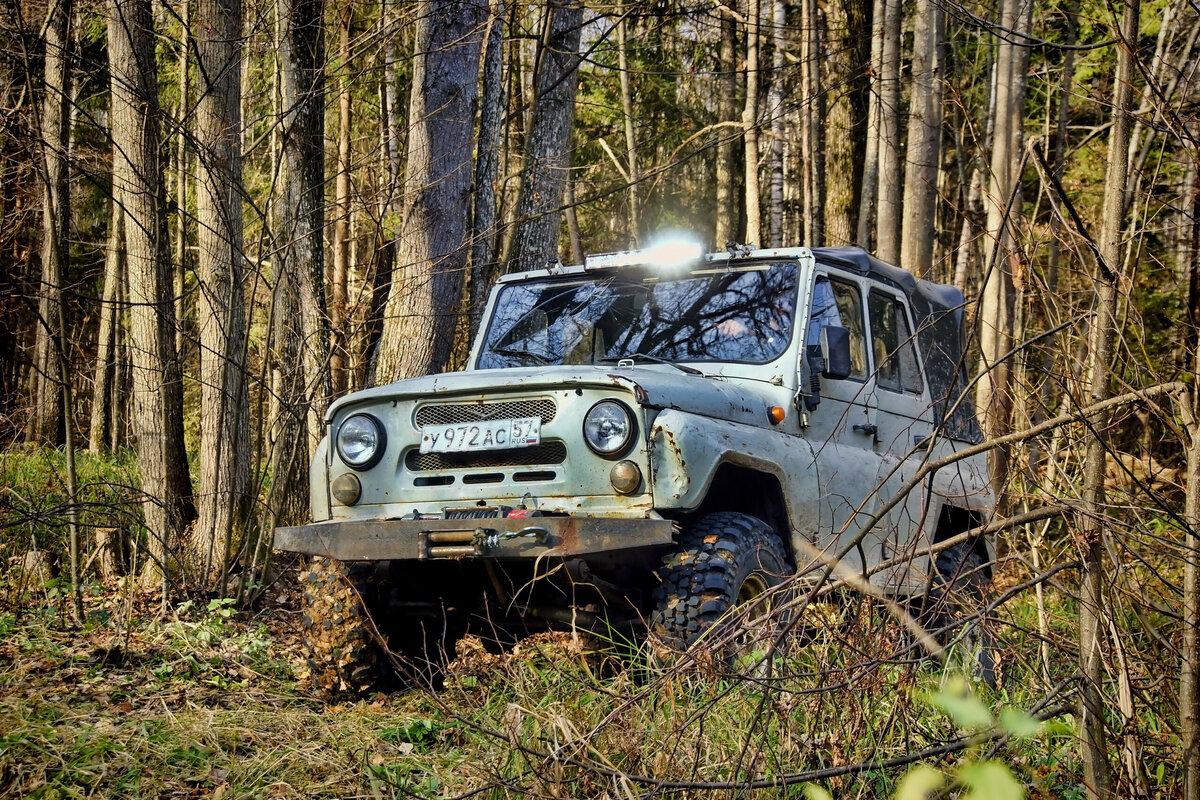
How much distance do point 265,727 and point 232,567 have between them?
305 centimetres

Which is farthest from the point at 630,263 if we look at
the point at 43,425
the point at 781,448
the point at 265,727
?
the point at 43,425

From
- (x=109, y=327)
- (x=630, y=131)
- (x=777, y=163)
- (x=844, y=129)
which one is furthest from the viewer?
(x=630, y=131)

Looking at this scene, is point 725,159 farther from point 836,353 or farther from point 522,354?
point 836,353

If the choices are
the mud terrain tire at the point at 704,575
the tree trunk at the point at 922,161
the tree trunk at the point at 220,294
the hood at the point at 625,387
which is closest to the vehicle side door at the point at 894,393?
the hood at the point at 625,387

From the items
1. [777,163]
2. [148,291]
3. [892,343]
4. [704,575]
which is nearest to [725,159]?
[777,163]

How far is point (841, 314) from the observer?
5.86m

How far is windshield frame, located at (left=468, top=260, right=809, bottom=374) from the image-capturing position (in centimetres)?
558

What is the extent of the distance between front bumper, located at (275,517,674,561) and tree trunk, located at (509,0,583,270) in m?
4.32

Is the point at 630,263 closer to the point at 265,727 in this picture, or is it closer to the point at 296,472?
the point at 265,727

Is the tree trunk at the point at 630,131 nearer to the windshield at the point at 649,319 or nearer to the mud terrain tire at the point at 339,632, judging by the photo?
the windshield at the point at 649,319

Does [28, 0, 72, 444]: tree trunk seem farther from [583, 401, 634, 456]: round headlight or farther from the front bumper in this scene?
[583, 401, 634, 456]: round headlight

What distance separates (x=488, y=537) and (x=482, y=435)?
610 millimetres

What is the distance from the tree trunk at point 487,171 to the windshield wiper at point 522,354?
2448mm

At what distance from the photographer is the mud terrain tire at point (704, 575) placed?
4.55m
